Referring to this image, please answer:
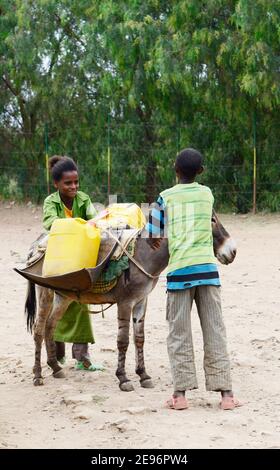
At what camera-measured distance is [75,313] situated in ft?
22.0

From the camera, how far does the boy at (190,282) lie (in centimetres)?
548

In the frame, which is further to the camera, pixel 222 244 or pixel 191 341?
pixel 222 244

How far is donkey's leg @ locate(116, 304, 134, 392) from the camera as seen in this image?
600 cm

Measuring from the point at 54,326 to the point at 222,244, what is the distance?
146 cm

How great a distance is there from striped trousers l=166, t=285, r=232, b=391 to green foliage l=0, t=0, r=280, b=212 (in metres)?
9.06

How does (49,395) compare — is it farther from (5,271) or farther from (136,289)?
(5,271)

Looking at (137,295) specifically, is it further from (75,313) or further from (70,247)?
(75,313)

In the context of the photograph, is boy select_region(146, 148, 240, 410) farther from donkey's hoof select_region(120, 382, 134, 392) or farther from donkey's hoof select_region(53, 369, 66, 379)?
donkey's hoof select_region(53, 369, 66, 379)

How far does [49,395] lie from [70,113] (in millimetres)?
12828

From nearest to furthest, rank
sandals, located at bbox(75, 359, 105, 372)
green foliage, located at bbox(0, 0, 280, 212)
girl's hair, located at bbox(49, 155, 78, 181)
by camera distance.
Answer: girl's hair, located at bbox(49, 155, 78, 181)
sandals, located at bbox(75, 359, 105, 372)
green foliage, located at bbox(0, 0, 280, 212)

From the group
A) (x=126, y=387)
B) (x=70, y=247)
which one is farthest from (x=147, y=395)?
(x=70, y=247)

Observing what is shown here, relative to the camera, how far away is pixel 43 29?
17453 mm

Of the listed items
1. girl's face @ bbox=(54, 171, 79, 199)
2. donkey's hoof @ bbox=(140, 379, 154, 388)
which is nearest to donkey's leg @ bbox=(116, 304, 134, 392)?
donkey's hoof @ bbox=(140, 379, 154, 388)

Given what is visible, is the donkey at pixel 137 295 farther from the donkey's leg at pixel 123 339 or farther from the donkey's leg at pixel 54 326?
the donkey's leg at pixel 54 326
